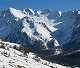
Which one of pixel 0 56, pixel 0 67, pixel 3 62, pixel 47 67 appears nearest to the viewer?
pixel 0 67

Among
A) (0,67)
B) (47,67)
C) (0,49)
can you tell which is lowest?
(0,67)

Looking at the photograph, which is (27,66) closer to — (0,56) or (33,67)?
(33,67)

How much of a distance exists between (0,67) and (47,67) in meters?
7.82

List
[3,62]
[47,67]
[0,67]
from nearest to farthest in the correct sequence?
[0,67] → [3,62] → [47,67]

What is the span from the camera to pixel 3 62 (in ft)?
106

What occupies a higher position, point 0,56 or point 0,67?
point 0,56

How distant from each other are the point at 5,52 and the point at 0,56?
2831 mm

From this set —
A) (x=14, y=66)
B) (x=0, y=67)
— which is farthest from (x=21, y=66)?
(x=0, y=67)

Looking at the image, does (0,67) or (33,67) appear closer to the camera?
(0,67)

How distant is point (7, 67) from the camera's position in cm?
3070

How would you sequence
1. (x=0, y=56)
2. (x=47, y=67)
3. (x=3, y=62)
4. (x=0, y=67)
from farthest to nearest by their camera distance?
(x=47, y=67) → (x=0, y=56) → (x=3, y=62) → (x=0, y=67)

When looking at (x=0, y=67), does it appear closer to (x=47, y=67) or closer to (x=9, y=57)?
(x=9, y=57)

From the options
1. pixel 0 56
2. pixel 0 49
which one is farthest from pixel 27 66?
pixel 0 49

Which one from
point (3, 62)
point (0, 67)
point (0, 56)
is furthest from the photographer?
point (0, 56)
